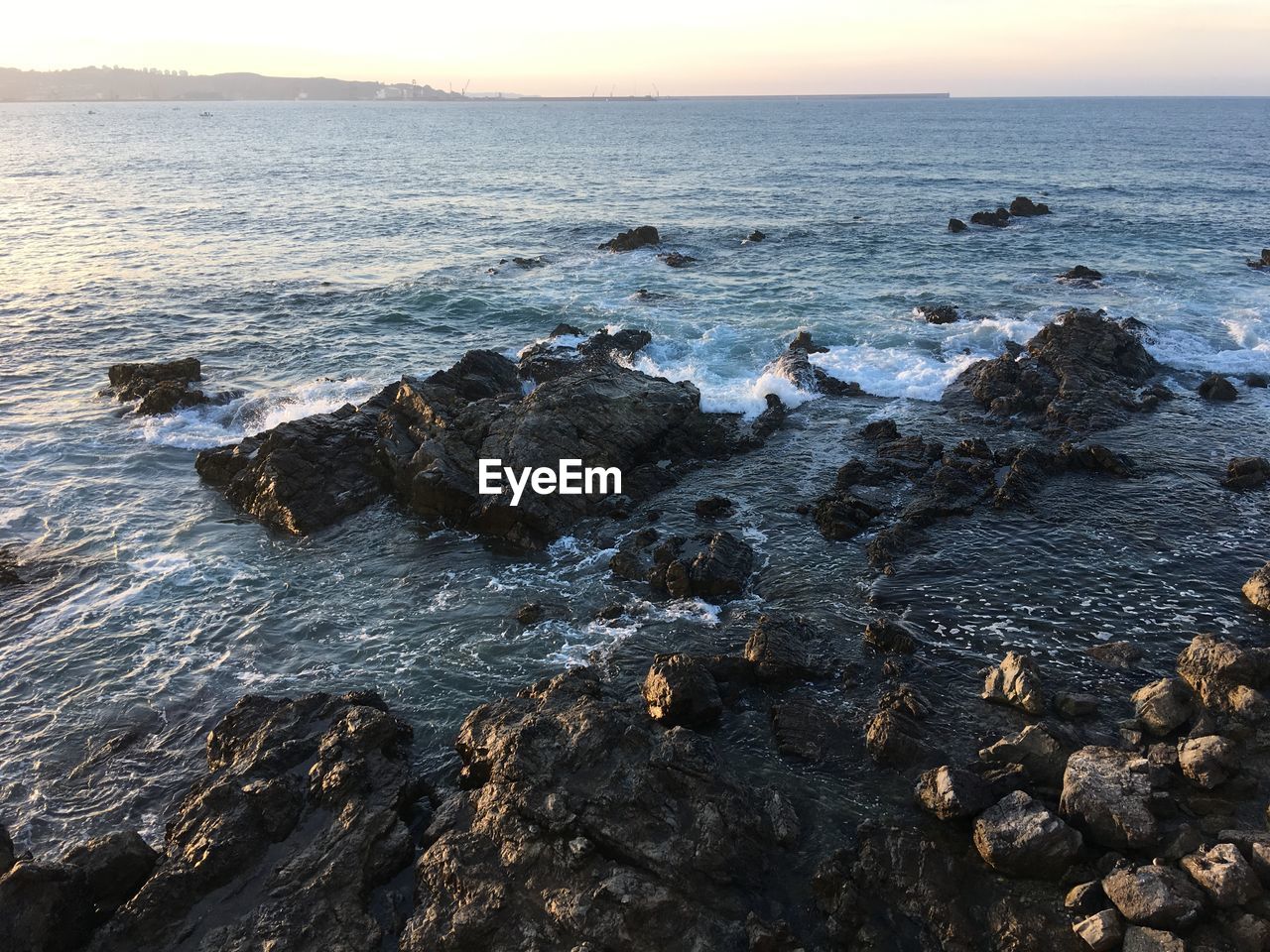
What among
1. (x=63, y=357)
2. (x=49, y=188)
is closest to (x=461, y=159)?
(x=49, y=188)

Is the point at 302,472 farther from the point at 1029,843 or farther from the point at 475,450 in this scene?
the point at 1029,843

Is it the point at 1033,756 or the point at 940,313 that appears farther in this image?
the point at 940,313

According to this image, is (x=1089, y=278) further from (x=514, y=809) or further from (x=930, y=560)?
(x=514, y=809)

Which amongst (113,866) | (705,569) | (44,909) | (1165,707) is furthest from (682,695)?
(44,909)

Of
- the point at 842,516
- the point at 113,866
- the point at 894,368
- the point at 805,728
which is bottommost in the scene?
the point at 113,866

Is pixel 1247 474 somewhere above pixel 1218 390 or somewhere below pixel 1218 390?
below

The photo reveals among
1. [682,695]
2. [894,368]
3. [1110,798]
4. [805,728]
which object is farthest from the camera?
[894,368]

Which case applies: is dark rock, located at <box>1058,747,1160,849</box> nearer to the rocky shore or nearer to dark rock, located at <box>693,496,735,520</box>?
the rocky shore

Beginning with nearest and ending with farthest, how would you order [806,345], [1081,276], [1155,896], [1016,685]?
[1155,896] → [1016,685] → [806,345] → [1081,276]

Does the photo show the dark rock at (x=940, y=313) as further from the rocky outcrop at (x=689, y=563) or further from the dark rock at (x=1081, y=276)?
the rocky outcrop at (x=689, y=563)
